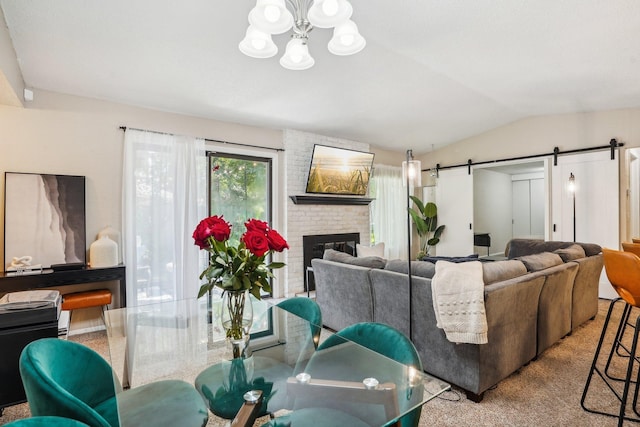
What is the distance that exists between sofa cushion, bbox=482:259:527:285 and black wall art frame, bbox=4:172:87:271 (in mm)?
3787

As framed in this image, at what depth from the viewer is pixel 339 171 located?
18.0 feet

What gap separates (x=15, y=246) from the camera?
3.08 metres

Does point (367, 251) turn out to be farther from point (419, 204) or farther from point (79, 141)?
point (79, 141)

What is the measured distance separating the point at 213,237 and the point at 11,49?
9.03ft

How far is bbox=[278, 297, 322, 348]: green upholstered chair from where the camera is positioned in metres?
1.99

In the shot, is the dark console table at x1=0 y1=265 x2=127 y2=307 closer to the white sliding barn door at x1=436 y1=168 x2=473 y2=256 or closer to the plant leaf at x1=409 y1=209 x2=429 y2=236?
the plant leaf at x1=409 y1=209 x2=429 y2=236

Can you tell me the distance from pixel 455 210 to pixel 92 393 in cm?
649

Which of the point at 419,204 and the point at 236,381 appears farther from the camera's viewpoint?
the point at 419,204

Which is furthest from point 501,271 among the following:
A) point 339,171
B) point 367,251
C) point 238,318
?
point 339,171

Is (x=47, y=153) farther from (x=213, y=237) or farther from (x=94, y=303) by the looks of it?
(x=213, y=237)

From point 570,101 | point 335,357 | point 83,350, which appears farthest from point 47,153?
point 570,101

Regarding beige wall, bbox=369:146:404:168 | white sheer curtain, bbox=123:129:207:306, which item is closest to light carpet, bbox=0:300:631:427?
white sheer curtain, bbox=123:129:207:306

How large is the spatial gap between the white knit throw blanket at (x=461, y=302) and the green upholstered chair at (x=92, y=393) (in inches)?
61.2

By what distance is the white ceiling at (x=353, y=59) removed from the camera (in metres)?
2.52
